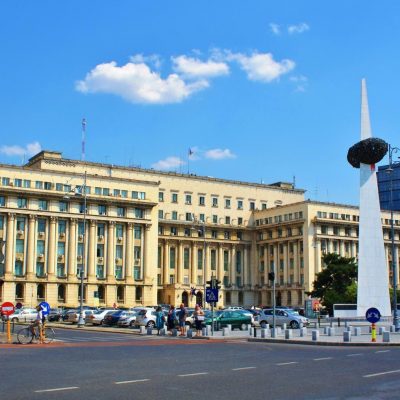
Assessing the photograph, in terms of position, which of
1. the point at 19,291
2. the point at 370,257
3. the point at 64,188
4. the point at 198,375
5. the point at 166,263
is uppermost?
the point at 64,188

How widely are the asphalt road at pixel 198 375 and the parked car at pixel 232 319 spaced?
22.0 meters

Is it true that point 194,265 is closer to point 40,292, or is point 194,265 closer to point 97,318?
point 40,292

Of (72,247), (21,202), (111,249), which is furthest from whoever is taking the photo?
(111,249)

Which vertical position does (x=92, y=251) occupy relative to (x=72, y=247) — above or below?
below

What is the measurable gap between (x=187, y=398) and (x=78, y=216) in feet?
271

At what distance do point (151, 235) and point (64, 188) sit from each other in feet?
51.6

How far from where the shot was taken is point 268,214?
4628 inches

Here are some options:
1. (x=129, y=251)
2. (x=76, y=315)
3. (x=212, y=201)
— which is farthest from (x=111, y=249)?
(x=76, y=315)

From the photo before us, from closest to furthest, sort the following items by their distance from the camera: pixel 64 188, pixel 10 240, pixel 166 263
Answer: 1. pixel 10 240
2. pixel 64 188
3. pixel 166 263

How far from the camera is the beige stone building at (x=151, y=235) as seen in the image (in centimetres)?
8988

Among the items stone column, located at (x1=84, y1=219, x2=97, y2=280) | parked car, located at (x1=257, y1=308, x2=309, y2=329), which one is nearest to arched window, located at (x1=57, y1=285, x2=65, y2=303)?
stone column, located at (x1=84, y1=219, x2=97, y2=280)

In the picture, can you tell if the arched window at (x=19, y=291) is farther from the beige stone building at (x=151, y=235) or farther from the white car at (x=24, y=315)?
the white car at (x=24, y=315)

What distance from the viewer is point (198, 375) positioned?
55.3ft

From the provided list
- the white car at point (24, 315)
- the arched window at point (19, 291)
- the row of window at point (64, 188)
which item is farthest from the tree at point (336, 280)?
the arched window at point (19, 291)
